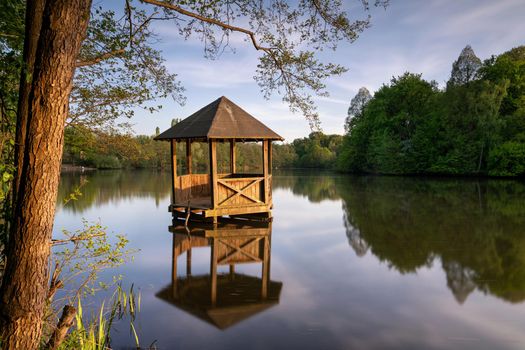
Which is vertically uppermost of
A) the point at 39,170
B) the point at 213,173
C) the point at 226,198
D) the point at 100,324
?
the point at 39,170

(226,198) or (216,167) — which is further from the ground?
(216,167)

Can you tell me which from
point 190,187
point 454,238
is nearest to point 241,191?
point 190,187

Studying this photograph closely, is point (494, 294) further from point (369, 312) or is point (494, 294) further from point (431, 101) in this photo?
point (431, 101)

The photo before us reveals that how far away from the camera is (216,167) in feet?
40.1

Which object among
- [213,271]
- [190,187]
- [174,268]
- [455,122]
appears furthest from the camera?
[455,122]

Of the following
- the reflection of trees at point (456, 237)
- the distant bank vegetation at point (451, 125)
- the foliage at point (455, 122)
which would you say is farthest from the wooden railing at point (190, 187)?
the foliage at point (455, 122)

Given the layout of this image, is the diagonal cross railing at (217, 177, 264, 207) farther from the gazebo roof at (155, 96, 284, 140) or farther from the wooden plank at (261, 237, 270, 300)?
the wooden plank at (261, 237, 270, 300)

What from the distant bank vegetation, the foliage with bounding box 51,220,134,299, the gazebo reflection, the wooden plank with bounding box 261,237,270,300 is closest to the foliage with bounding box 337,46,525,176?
the distant bank vegetation

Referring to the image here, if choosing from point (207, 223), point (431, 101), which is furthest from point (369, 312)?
point (431, 101)

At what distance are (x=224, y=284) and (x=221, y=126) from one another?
21.2 ft

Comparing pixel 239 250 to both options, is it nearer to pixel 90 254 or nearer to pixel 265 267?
pixel 265 267

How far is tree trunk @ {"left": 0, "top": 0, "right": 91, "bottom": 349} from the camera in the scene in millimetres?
3182

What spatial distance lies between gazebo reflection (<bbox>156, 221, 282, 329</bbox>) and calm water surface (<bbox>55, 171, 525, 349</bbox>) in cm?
4

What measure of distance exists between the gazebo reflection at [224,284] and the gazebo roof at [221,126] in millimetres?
3256
